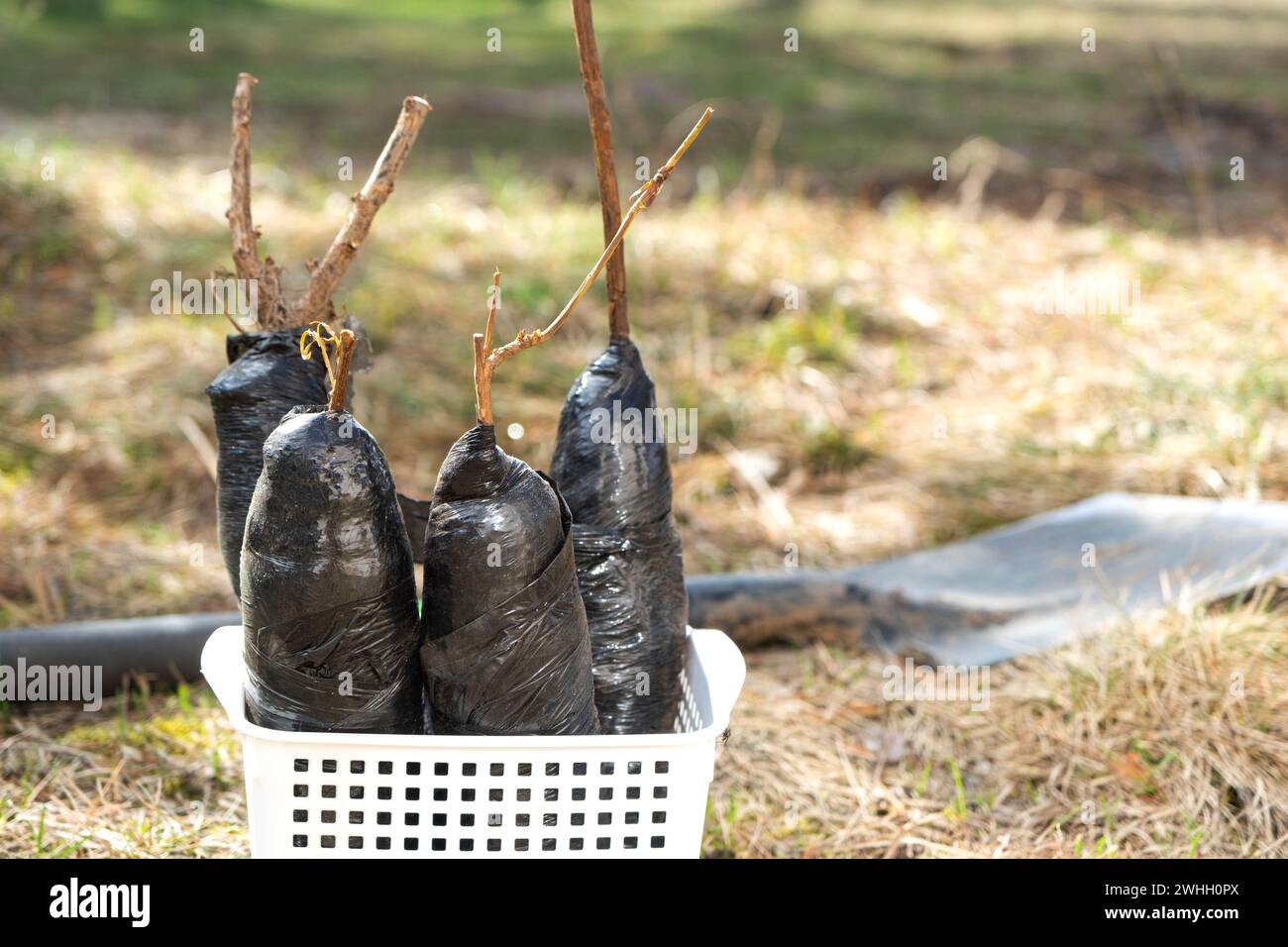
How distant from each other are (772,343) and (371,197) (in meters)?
2.80

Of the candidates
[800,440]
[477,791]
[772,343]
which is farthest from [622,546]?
[772,343]

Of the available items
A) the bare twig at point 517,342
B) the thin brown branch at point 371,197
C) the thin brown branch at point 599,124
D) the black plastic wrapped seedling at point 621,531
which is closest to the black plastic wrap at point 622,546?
the black plastic wrapped seedling at point 621,531

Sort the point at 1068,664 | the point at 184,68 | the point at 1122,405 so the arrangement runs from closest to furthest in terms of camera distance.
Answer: the point at 1068,664 → the point at 1122,405 → the point at 184,68

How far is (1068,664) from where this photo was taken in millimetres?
2400

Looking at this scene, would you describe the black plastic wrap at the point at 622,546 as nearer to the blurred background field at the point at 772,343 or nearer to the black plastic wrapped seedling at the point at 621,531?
the black plastic wrapped seedling at the point at 621,531

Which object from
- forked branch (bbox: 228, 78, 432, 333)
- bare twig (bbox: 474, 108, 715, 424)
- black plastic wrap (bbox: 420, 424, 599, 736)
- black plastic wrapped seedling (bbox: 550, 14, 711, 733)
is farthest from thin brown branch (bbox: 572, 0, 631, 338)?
black plastic wrap (bbox: 420, 424, 599, 736)

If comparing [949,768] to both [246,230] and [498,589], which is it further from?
[246,230]

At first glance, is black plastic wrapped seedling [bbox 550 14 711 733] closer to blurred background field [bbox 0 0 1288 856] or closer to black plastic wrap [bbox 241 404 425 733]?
black plastic wrap [bbox 241 404 425 733]

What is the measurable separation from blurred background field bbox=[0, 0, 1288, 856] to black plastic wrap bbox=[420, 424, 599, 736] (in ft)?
2.20

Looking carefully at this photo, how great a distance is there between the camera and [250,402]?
1643mm

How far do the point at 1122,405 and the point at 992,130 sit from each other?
397cm
